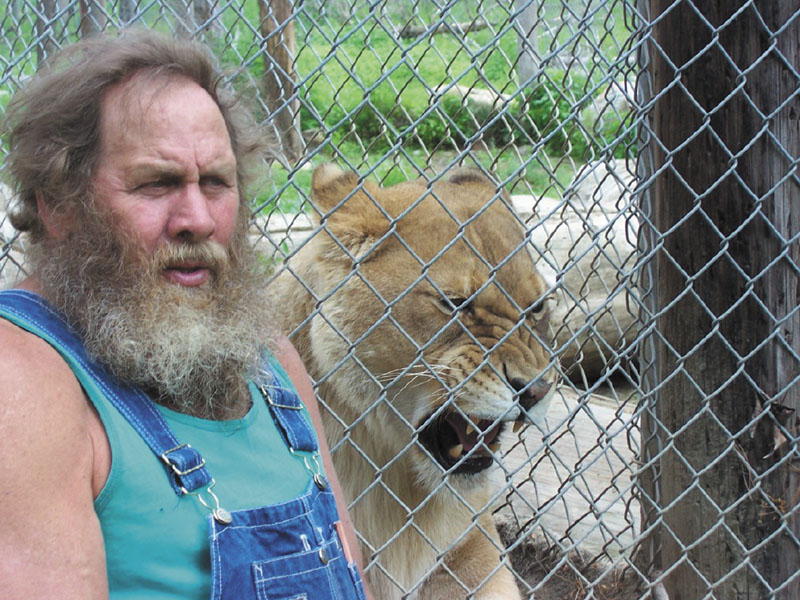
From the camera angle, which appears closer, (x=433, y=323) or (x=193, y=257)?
(x=193, y=257)

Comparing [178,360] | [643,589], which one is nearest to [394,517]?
[643,589]

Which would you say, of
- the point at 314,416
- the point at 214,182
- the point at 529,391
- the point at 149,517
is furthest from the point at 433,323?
the point at 149,517

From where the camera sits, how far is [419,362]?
2.86 metres

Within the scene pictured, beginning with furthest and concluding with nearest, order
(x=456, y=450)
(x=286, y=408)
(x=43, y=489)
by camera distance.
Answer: (x=456, y=450) < (x=286, y=408) < (x=43, y=489)

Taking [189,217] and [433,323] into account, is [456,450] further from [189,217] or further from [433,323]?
[189,217]

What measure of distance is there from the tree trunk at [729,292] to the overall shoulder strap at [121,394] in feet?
5.55

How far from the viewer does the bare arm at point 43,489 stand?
1455 mm

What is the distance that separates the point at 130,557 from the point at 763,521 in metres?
2.32

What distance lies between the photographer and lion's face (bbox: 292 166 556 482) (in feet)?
9.61

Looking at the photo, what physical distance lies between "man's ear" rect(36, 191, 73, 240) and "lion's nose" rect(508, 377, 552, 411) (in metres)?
1.54

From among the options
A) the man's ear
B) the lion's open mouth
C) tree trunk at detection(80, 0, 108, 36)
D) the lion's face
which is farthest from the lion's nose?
tree trunk at detection(80, 0, 108, 36)

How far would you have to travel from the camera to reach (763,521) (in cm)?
311

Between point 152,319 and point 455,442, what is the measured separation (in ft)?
5.03

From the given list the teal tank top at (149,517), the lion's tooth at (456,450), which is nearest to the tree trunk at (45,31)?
the teal tank top at (149,517)
